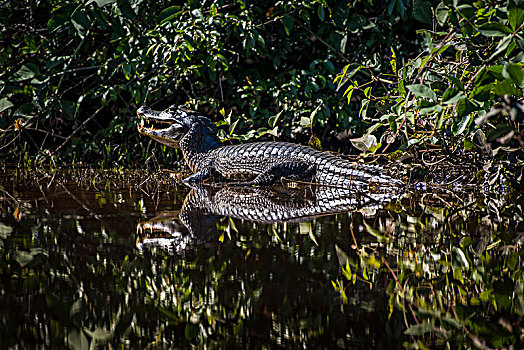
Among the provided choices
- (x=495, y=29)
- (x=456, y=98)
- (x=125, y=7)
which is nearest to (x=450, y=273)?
(x=456, y=98)

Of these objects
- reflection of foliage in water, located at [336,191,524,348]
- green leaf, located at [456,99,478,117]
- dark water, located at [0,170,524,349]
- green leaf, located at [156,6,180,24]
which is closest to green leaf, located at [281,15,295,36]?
green leaf, located at [156,6,180,24]

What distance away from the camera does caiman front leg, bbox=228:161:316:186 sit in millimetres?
3543

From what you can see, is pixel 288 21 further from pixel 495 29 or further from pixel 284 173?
pixel 495 29

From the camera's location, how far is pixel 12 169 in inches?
172

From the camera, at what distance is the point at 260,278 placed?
44.2 inches

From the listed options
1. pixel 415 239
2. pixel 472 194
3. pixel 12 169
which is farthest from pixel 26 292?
pixel 12 169

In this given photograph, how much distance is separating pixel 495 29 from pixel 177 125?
311 centimetres

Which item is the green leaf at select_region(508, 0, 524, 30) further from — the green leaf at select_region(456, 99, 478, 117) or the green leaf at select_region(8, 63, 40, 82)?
the green leaf at select_region(8, 63, 40, 82)

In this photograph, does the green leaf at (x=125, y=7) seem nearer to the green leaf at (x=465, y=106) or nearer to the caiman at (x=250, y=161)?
the caiman at (x=250, y=161)

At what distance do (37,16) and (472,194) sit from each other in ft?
15.8

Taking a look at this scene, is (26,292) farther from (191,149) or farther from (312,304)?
(191,149)

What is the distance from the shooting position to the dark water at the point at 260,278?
0.83 meters

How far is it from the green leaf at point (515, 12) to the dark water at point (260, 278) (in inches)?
27.4

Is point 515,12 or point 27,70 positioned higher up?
point 27,70
